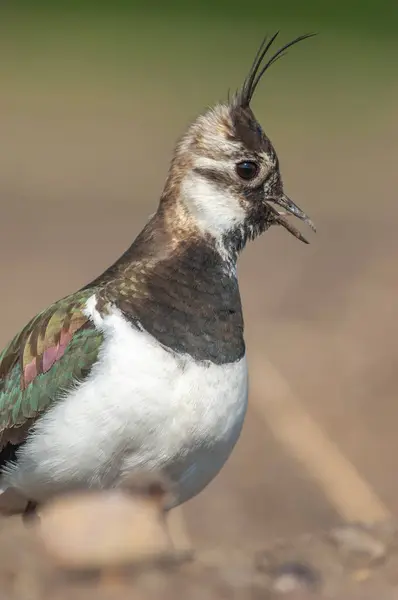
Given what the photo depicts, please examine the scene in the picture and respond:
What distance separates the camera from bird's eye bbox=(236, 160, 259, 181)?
6148 mm

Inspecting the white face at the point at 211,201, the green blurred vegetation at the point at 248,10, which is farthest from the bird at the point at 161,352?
the green blurred vegetation at the point at 248,10

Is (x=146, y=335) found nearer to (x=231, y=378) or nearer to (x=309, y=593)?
(x=231, y=378)

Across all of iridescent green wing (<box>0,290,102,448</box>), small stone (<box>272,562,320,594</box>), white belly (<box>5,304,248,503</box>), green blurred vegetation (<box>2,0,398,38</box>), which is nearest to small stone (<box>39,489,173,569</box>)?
white belly (<box>5,304,248,503</box>)

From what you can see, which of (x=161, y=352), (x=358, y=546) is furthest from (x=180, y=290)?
(x=358, y=546)

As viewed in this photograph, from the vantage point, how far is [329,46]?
25297 millimetres

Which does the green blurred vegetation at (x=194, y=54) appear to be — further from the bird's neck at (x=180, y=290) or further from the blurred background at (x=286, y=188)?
the bird's neck at (x=180, y=290)

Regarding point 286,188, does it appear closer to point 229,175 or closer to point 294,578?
A: point 229,175

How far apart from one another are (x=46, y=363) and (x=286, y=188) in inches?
505

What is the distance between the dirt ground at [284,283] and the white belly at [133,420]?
2.45m

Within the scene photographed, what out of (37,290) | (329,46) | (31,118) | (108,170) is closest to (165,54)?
(329,46)

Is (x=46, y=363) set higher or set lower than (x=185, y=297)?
lower

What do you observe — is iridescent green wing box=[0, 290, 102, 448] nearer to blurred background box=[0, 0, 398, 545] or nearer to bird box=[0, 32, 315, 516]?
bird box=[0, 32, 315, 516]

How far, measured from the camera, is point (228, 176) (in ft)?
20.1

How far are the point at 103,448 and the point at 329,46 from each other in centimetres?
2056
